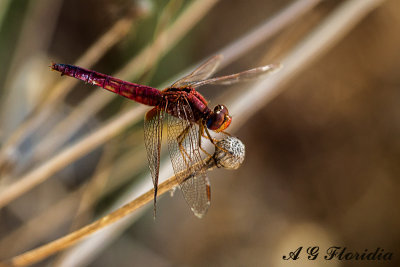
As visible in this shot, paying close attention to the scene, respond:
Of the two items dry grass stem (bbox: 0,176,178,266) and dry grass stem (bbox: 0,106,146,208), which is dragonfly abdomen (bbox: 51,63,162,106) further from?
dry grass stem (bbox: 0,176,178,266)

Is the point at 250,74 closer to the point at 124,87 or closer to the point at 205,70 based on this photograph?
the point at 205,70

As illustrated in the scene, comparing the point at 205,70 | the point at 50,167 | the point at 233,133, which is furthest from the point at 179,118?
the point at 233,133

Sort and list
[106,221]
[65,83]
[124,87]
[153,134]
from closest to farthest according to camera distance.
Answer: [106,221]
[153,134]
[124,87]
[65,83]

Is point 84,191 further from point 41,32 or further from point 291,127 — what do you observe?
point 291,127


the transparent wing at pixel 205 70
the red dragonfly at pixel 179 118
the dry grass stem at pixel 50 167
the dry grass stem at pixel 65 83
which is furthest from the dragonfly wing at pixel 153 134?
the dry grass stem at pixel 65 83

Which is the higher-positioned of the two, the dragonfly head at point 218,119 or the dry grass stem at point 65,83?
the dry grass stem at point 65,83

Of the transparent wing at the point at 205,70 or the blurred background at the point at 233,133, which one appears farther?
the blurred background at the point at 233,133

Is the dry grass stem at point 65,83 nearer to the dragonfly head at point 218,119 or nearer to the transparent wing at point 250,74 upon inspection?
the transparent wing at point 250,74
